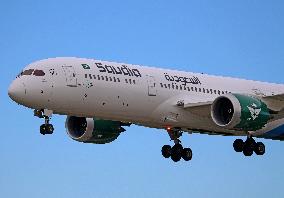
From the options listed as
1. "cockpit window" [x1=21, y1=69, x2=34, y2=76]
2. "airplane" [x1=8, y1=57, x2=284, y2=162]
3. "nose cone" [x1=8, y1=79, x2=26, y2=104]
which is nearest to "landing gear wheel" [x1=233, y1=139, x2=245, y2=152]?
"airplane" [x1=8, y1=57, x2=284, y2=162]

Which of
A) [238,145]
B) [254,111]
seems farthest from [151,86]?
[238,145]

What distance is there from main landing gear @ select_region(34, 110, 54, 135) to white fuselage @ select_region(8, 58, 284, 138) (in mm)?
371

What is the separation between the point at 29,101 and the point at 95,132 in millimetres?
10766

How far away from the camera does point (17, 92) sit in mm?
54000

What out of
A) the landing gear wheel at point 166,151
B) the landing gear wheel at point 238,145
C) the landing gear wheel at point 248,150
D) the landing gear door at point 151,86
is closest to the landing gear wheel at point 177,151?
the landing gear wheel at point 166,151


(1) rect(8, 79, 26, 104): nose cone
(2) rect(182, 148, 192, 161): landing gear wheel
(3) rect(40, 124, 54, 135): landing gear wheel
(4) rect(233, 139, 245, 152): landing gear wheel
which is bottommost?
(3) rect(40, 124, 54, 135): landing gear wheel

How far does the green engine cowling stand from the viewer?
56.8 m

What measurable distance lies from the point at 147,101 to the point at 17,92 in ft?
26.8

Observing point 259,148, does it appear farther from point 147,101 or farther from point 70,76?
point 70,76

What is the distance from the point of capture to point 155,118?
2315 inches

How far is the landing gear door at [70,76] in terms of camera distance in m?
55.1

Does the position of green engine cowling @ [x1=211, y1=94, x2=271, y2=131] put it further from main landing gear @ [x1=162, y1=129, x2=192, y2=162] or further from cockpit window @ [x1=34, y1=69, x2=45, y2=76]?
cockpit window @ [x1=34, y1=69, x2=45, y2=76]

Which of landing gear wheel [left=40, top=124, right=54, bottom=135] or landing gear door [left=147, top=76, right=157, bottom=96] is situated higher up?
landing gear door [left=147, top=76, right=157, bottom=96]

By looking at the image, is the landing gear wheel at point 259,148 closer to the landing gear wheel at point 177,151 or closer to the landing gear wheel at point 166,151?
the landing gear wheel at point 177,151
